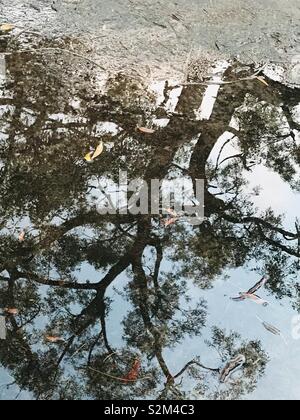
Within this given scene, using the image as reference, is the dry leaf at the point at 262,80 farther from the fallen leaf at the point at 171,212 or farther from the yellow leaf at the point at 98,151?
the fallen leaf at the point at 171,212

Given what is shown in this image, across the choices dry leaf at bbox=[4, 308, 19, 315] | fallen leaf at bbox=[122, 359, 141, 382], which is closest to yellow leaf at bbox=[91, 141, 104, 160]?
dry leaf at bbox=[4, 308, 19, 315]

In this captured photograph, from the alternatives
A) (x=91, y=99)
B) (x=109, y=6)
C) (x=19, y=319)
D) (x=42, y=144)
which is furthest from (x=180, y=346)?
(x=109, y=6)

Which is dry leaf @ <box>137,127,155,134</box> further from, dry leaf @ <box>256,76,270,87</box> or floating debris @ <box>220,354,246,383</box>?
floating debris @ <box>220,354,246,383</box>

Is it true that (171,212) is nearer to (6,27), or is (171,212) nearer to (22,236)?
(22,236)

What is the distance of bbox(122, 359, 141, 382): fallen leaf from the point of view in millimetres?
1914

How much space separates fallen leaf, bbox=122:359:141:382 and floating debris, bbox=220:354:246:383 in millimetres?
291

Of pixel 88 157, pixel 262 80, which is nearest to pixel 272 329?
pixel 88 157

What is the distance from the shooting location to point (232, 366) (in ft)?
6.59

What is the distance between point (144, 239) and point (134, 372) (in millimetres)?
615

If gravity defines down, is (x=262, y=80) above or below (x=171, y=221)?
above

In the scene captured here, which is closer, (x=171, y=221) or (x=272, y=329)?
(x=272, y=329)

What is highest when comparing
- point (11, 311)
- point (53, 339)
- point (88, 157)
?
point (88, 157)
